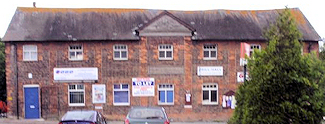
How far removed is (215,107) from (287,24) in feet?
61.1

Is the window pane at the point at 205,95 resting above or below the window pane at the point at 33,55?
below

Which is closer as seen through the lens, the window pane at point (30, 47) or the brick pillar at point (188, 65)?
the window pane at point (30, 47)

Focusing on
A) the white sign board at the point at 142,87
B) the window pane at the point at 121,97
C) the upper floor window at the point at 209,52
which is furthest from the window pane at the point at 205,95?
the window pane at the point at 121,97

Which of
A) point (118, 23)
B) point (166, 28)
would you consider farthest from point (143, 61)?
point (118, 23)

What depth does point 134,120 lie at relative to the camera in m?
17.5

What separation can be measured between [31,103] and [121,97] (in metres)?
5.40

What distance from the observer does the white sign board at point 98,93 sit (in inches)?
1183

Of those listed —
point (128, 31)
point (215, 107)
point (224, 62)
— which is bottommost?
point (215, 107)

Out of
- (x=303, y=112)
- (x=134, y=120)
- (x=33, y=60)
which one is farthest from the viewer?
(x=33, y=60)

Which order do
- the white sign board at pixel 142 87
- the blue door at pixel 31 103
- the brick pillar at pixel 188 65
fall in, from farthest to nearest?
the brick pillar at pixel 188 65 → the white sign board at pixel 142 87 → the blue door at pixel 31 103

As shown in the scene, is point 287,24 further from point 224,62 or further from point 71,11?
point 71,11

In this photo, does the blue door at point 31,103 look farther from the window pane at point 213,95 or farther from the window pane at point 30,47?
the window pane at point 213,95

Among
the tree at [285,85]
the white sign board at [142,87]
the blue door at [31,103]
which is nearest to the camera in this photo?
the tree at [285,85]

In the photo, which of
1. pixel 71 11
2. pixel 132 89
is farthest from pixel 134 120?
pixel 71 11
